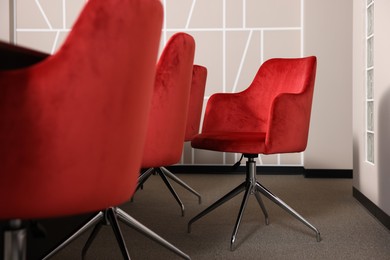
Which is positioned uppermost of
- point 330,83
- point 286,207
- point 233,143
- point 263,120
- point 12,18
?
point 12,18

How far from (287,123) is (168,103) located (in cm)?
65

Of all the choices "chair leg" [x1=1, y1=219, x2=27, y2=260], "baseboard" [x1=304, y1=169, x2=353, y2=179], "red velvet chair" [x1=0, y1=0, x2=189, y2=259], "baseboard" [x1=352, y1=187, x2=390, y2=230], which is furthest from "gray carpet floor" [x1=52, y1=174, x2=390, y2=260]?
"red velvet chair" [x1=0, y1=0, x2=189, y2=259]

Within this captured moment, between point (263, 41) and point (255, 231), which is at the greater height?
point (263, 41)

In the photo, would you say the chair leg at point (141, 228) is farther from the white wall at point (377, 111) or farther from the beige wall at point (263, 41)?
the beige wall at point (263, 41)

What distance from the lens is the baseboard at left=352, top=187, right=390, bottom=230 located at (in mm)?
2068

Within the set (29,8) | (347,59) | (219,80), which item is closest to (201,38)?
(219,80)

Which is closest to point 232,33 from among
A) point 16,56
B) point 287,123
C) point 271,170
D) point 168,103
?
point 271,170

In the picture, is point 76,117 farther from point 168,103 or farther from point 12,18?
point 12,18

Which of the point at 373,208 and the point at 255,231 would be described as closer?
the point at 255,231

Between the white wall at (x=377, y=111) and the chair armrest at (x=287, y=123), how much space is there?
445 mm

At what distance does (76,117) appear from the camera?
76cm

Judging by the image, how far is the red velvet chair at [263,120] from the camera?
73.4 inches

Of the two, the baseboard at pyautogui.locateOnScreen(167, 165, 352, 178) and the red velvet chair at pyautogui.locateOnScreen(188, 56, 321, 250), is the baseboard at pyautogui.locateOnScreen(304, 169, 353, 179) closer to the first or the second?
the baseboard at pyautogui.locateOnScreen(167, 165, 352, 178)

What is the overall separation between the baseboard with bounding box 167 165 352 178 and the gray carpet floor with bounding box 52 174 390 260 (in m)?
0.69
